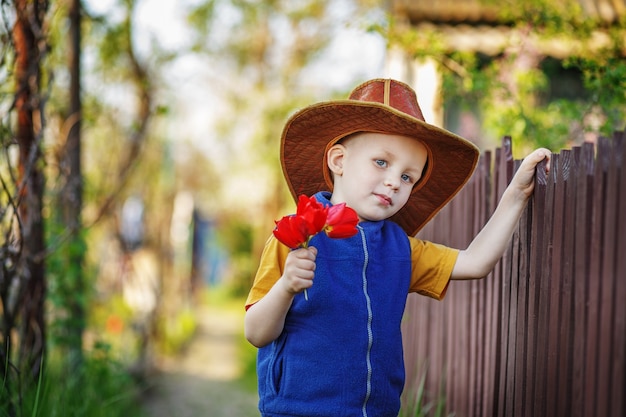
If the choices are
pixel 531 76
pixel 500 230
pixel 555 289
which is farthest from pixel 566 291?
pixel 531 76

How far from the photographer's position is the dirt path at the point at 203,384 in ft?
20.6

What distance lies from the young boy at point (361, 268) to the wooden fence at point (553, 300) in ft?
0.60

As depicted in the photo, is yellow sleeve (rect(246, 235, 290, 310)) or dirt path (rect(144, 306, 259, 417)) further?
dirt path (rect(144, 306, 259, 417))

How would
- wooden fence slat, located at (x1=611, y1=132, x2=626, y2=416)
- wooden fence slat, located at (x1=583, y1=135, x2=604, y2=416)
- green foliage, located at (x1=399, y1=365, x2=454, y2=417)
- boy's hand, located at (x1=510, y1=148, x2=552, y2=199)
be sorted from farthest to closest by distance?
green foliage, located at (x1=399, y1=365, x2=454, y2=417) < boy's hand, located at (x1=510, y1=148, x2=552, y2=199) < wooden fence slat, located at (x1=583, y1=135, x2=604, y2=416) < wooden fence slat, located at (x1=611, y1=132, x2=626, y2=416)

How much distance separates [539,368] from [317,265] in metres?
0.77

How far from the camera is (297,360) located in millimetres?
2223

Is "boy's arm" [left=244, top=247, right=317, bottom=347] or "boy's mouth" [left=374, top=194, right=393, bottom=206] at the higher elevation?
"boy's mouth" [left=374, top=194, right=393, bottom=206]

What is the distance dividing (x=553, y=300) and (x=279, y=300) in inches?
32.7

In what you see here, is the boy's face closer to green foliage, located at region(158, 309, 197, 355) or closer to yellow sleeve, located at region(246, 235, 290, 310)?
yellow sleeve, located at region(246, 235, 290, 310)

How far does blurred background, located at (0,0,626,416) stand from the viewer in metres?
4.09

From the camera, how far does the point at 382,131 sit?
2.31 m

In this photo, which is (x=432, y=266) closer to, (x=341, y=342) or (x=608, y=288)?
(x=341, y=342)

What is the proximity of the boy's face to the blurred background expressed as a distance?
1572 millimetres

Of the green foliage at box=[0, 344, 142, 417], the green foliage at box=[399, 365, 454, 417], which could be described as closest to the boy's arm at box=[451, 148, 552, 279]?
the green foliage at box=[399, 365, 454, 417]
